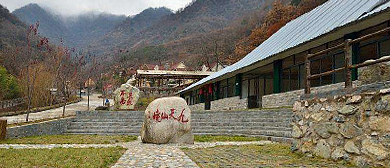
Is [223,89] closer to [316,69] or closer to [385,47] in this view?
[316,69]

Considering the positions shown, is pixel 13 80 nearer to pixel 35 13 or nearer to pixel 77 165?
pixel 77 165

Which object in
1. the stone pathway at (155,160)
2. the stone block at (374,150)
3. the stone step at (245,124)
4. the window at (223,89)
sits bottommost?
the stone pathway at (155,160)

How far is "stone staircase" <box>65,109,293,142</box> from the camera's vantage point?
13273mm

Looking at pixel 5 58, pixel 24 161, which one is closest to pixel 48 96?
pixel 5 58

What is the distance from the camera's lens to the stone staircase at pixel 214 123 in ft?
43.5

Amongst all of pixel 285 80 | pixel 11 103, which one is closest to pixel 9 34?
pixel 11 103

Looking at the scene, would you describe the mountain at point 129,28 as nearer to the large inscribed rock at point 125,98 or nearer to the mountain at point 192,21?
the mountain at point 192,21

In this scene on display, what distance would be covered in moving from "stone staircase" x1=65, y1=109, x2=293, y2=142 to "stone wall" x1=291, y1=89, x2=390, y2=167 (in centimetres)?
394

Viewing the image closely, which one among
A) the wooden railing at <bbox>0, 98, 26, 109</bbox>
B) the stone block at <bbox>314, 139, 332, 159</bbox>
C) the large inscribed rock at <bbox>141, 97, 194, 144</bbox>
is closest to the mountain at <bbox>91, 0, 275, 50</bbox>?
the wooden railing at <bbox>0, 98, 26, 109</bbox>

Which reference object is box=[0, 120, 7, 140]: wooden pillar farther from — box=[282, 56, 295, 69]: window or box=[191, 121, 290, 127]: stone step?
box=[282, 56, 295, 69]: window

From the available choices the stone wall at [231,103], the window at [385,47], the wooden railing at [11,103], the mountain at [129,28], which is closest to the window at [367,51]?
the window at [385,47]

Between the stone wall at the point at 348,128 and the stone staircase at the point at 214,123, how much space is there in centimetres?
394

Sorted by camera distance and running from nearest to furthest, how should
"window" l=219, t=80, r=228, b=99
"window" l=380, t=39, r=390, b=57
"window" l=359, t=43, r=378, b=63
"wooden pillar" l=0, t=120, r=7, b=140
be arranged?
1. "wooden pillar" l=0, t=120, r=7, b=140
2. "window" l=380, t=39, r=390, b=57
3. "window" l=359, t=43, r=378, b=63
4. "window" l=219, t=80, r=228, b=99

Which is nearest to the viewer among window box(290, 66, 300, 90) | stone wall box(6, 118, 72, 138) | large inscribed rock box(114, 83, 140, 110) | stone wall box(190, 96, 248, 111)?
stone wall box(6, 118, 72, 138)
